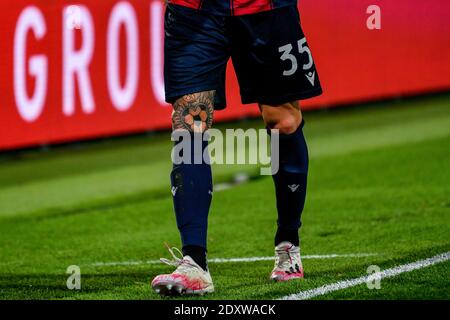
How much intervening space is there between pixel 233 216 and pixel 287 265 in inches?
90.6

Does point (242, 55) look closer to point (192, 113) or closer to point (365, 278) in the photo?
point (192, 113)

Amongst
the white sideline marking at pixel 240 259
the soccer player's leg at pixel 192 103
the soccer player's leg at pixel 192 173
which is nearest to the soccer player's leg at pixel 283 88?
the soccer player's leg at pixel 192 103

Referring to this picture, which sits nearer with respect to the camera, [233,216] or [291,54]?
[291,54]

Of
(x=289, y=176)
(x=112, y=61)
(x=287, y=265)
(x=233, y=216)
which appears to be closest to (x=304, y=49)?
(x=289, y=176)

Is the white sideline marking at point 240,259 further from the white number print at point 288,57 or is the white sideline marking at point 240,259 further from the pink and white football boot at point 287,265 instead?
the white number print at point 288,57

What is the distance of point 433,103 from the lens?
14219 millimetres

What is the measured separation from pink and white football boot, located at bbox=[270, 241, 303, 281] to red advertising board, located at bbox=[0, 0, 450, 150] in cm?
525

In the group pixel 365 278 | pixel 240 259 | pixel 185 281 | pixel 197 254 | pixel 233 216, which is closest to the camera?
pixel 185 281

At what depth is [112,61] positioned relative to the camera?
10984 millimetres

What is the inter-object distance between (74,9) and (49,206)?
2.57 meters

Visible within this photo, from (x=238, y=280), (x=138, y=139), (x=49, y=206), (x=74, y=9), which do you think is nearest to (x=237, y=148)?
(x=138, y=139)

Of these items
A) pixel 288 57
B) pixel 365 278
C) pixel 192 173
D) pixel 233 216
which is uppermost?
pixel 288 57

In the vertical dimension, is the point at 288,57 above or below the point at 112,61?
above

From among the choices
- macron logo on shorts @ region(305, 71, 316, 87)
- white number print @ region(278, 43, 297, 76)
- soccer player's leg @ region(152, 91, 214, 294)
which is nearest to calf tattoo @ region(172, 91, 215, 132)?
soccer player's leg @ region(152, 91, 214, 294)
